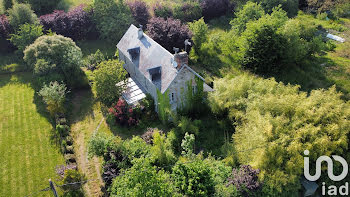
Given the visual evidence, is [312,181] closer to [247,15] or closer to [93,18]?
[247,15]

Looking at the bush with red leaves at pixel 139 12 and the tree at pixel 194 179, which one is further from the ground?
the bush with red leaves at pixel 139 12

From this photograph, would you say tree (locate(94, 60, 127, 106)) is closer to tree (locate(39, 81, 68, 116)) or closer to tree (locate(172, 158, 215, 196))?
tree (locate(39, 81, 68, 116))

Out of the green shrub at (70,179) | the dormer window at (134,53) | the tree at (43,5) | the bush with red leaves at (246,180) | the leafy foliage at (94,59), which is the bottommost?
the green shrub at (70,179)

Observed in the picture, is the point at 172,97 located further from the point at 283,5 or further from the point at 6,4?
the point at 6,4

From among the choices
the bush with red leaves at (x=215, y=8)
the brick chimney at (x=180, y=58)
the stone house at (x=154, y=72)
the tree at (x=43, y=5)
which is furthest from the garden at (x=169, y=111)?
the bush with red leaves at (x=215, y=8)

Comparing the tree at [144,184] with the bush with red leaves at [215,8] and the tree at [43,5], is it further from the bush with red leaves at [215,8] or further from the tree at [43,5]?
the tree at [43,5]

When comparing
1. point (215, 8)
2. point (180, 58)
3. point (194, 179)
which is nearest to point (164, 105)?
point (180, 58)

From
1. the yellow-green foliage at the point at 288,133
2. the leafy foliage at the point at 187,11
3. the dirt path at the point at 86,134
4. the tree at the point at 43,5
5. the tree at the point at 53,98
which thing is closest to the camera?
the yellow-green foliage at the point at 288,133

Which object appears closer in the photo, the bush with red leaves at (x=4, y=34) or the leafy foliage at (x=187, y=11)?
the bush with red leaves at (x=4, y=34)

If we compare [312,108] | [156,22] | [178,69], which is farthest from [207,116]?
[156,22]
